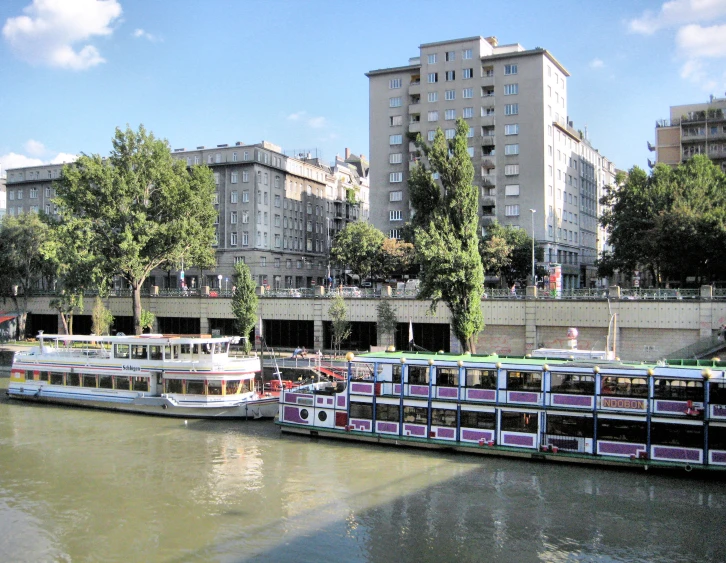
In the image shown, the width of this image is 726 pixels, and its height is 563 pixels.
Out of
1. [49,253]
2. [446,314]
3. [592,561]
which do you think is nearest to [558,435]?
[592,561]

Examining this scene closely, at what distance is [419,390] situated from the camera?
110 feet

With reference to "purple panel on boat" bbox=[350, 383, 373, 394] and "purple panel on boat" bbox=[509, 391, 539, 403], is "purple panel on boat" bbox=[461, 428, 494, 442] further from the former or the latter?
"purple panel on boat" bbox=[350, 383, 373, 394]

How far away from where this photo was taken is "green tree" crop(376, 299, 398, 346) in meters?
59.2

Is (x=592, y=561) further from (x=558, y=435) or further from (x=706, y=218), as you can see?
(x=706, y=218)

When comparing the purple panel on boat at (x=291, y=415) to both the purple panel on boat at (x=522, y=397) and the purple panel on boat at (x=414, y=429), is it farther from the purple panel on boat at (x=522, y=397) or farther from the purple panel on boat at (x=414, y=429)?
the purple panel on boat at (x=522, y=397)

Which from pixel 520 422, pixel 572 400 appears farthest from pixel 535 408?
pixel 572 400

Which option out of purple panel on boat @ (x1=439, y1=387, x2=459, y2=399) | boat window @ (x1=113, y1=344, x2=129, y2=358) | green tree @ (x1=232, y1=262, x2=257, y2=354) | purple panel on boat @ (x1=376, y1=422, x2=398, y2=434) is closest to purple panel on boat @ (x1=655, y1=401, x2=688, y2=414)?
purple panel on boat @ (x1=439, y1=387, x2=459, y2=399)

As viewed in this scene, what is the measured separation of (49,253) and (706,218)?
5773 centimetres

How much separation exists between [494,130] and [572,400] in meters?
62.7

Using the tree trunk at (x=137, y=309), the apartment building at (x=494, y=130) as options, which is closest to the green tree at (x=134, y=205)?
the tree trunk at (x=137, y=309)

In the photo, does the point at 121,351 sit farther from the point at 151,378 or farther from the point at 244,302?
the point at 244,302

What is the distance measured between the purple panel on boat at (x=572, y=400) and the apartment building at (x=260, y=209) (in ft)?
215

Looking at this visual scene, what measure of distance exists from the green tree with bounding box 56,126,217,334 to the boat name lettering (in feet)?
146

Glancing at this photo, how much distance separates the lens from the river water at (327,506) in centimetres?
2181
